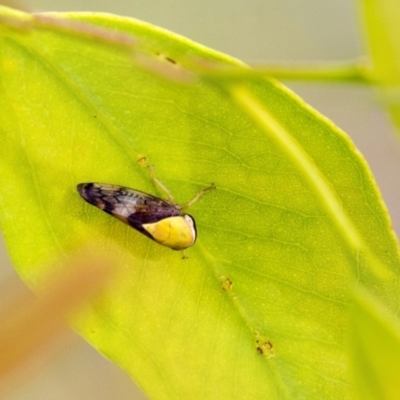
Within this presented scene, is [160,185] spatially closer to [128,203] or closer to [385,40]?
[128,203]

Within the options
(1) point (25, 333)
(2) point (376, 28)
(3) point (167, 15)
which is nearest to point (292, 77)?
(2) point (376, 28)

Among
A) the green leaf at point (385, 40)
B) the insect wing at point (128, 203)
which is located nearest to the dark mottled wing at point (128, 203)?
the insect wing at point (128, 203)

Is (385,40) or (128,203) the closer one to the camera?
(385,40)

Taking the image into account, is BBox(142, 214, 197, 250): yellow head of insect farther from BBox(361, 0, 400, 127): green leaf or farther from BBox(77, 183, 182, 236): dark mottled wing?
BBox(361, 0, 400, 127): green leaf

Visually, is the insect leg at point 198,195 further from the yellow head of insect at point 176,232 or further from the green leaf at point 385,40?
the green leaf at point 385,40

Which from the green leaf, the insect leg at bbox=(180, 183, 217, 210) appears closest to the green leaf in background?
the insect leg at bbox=(180, 183, 217, 210)

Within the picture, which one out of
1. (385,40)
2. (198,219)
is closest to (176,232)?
(198,219)

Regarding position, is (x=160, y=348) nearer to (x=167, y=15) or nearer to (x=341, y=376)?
(x=341, y=376)
